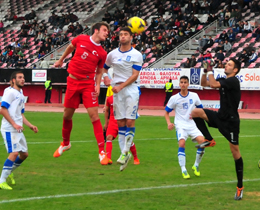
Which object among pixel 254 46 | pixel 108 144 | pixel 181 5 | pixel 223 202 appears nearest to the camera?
pixel 223 202

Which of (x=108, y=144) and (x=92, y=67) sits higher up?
(x=92, y=67)

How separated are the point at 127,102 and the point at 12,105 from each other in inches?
100

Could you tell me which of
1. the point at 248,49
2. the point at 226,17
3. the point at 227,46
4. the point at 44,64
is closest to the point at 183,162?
the point at 248,49

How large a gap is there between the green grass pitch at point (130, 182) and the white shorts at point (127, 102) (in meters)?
1.06

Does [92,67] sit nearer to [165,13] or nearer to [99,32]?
[99,32]

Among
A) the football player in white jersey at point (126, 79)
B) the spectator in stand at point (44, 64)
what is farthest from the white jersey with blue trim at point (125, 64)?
the spectator in stand at point (44, 64)

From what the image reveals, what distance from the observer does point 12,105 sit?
751 cm

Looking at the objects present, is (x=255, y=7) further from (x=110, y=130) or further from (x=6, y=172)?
(x=6, y=172)

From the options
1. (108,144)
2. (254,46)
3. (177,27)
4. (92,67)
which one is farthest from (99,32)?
(177,27)

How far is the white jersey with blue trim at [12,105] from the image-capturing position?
7.46 metres

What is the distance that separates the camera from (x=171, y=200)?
6.73 m

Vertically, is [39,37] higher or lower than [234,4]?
lower

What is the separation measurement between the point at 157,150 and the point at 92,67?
12.2 feet

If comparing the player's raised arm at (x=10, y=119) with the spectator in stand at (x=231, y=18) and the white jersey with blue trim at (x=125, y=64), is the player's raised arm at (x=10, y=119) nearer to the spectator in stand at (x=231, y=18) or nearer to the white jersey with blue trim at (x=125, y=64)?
the white jersey with blue trim at (x=125, y=64)
